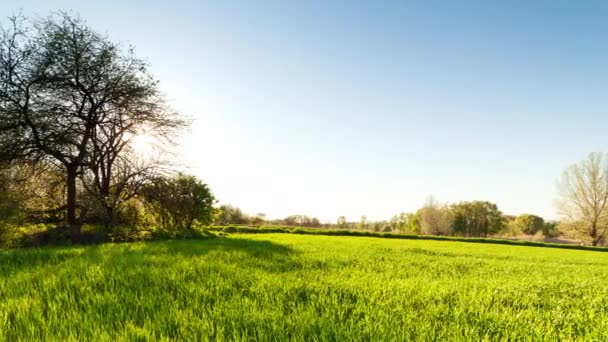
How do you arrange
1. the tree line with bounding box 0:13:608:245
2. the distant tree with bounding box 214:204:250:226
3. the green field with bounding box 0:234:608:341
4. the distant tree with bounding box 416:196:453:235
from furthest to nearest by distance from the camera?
the distant tree with bounding box 416:196:453:235
the distant tree with bounding box 214:204:250:226
the tree line with bounding box 0:13:608:245
the green field with bounding box 0:234:608:341

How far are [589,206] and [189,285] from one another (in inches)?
2543

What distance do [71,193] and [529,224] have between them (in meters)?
123

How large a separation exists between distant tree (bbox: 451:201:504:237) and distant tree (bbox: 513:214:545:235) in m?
12.5

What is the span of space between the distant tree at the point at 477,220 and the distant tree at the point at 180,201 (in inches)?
3524

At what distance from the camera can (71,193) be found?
1414cm

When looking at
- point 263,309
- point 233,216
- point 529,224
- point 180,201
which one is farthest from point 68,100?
point 529,224

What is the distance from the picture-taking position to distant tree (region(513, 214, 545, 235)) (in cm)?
10169

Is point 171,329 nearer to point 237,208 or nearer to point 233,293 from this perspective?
point 233,293

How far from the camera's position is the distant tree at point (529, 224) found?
10169 cm

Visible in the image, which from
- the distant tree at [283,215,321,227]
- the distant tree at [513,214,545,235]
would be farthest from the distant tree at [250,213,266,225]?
the distant tree at [513,214,545,235]

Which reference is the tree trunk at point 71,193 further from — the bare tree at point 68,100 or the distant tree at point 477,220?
the distant tree at point 477,220

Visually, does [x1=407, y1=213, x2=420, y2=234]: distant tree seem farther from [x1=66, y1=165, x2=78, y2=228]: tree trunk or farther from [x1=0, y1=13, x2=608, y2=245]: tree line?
[x1=66, y1=165, x2=78, y2=228]: tree trunk

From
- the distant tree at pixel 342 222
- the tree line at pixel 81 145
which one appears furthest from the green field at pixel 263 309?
the distant tree at pixel 342 222

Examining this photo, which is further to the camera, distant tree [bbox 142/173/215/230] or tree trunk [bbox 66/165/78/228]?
distant tree [bbox 142/173/215/230]
